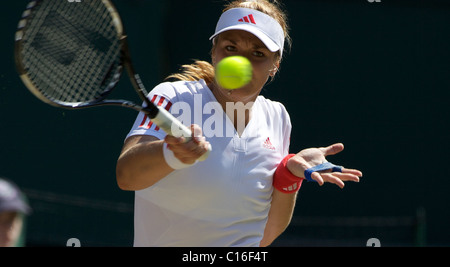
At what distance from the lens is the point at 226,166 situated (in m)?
2.49

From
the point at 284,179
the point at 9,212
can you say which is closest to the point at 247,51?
the point at 284,179

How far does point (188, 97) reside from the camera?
8.22 feet

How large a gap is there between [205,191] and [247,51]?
538mm

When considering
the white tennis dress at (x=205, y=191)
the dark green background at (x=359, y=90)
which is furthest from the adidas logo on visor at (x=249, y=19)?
the dark green background at (x=359, y=90)

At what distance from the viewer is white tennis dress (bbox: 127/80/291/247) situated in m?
2.45

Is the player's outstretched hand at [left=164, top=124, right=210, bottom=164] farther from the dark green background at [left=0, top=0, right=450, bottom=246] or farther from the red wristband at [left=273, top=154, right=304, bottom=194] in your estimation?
the dark green background at [left=0, top=0, right=450, bottom=246]

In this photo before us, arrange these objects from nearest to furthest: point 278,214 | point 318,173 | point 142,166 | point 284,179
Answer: point 142,166 → point 318,173 → point 284,179 → point 278,214

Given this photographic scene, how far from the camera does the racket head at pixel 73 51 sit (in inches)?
88.3

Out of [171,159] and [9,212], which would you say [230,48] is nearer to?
[171,159]

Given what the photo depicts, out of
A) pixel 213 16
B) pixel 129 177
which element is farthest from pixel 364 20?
pixel 129 177

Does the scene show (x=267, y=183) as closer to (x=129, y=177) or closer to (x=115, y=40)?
(x=129, y=177)

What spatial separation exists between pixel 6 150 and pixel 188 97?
318 centimetres

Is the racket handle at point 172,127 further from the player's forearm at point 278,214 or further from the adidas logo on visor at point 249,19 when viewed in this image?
the player's forearm at point 278,214

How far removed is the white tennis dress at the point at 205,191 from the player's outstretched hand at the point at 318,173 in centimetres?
13
